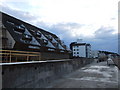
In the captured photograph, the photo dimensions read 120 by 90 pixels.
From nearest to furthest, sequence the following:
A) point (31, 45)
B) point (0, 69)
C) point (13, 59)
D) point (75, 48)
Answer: point (0, 69) < point (13, 59) < point (31, 45) < point (75, 48)

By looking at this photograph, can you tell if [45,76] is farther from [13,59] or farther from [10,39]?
[10,39]

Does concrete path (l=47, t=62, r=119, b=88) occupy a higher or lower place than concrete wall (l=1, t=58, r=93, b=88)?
lower

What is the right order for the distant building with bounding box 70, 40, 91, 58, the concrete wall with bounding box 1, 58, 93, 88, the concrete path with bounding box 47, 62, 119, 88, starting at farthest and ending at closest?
1. the distant building with bounding box 70, 40, 91, 58
2. the concrete path with bounding box 47, 62, 119, 88
3. the concrete wall with bounding box 1, 58, 93, 88

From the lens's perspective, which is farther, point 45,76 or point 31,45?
point 31,45

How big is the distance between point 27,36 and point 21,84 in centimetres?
2650

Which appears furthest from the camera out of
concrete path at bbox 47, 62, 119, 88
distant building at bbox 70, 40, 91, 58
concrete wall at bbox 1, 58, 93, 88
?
distant building at bbox 70, 40, 91, 58

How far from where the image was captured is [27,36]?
30875 mm

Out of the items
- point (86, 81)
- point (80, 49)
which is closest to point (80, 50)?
point (80, 49)

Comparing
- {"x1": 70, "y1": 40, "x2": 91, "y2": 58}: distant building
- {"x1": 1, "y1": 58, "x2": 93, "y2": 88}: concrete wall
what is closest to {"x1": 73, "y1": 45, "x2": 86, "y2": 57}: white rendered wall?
{"x1": 70, "y1": 40, "x2": 91, "y2": 58}: distant building

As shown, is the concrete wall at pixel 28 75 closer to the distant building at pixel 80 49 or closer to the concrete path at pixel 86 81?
the concrete path at pixel 86 81

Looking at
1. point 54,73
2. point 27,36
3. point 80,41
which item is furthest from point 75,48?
point 54,73

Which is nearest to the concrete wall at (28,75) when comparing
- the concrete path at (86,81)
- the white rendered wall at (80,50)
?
the concrete path at (86,81)

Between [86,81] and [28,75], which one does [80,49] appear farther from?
[28,75]

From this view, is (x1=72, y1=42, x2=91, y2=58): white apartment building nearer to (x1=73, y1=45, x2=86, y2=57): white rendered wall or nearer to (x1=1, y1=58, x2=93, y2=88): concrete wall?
(x1=73, y1=45, x2=86, y2=57): white rendered wall
